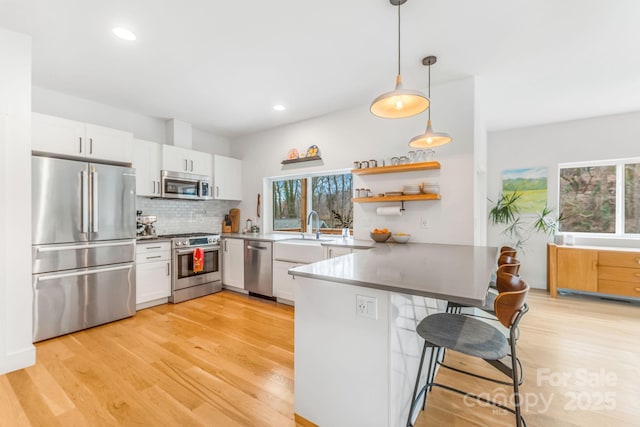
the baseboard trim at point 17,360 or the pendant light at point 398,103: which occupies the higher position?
the pendant light at point 398,103

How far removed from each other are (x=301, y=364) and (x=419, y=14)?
256 cm

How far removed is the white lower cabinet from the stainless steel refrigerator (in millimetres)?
171

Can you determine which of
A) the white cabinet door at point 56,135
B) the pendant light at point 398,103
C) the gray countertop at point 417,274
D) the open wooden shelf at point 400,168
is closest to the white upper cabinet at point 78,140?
the white cabinet door at point 56,135

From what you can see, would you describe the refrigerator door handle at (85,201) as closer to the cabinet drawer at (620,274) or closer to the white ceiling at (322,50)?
the white ceiling at (322,50)

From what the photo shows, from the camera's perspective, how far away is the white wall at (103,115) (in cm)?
337

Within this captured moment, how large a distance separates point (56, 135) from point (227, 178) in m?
2.34

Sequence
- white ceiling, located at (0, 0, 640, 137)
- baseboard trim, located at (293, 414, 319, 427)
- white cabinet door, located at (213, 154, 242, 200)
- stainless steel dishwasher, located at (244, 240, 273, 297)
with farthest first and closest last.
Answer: white cabinet door, located at (213, 154, 242, 200), stainless steel dishwasher, located at (244, 240, 273, 297), white ceiling, located at (0, 0, 640, 137), baseboard trim, located at (293, 414, 319, 427)

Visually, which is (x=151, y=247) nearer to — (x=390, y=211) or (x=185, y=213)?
(x=185, y=213)

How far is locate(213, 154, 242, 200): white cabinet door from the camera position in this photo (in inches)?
190

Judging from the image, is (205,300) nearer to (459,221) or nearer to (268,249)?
A: (268,249)

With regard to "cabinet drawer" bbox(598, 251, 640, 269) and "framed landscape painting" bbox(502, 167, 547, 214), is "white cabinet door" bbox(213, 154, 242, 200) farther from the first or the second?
"cabinet drawer" bbox(598, 251, 640, 269)

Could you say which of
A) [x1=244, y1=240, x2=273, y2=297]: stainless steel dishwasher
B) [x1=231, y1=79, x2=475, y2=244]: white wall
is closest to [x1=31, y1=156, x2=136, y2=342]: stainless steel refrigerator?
[x1=244, y1=240, x2=273, y2=297]: stainless steel dishwasher

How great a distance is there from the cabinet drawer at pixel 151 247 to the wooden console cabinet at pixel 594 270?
5630 millimetres

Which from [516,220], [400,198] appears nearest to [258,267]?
[400,198]
